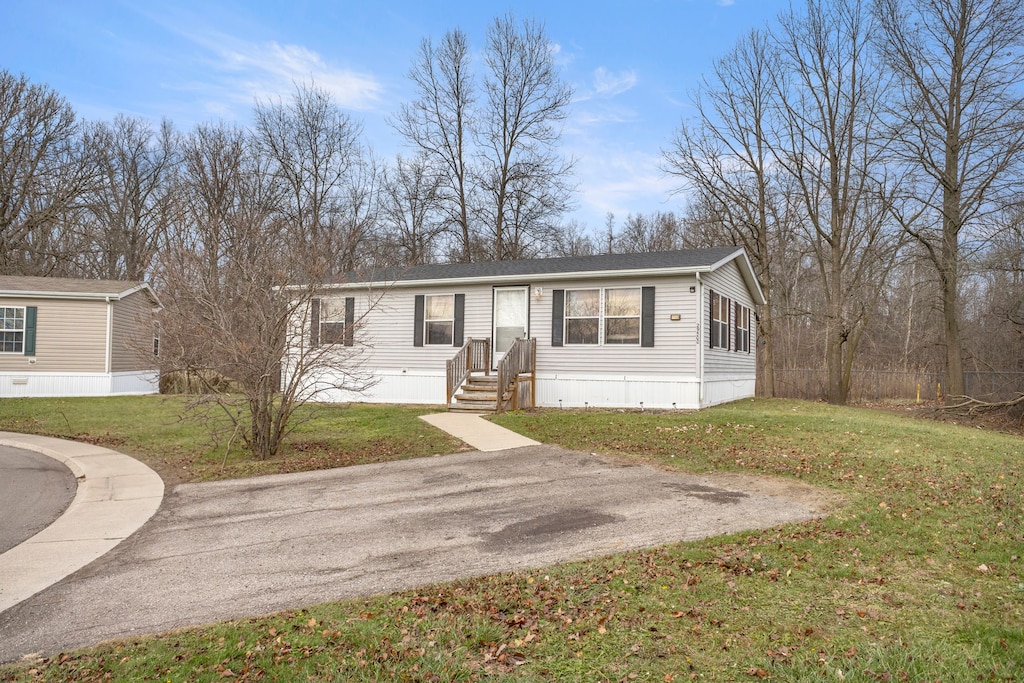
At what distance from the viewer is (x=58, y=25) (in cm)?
1797

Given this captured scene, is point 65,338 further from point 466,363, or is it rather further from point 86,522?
point 86,522

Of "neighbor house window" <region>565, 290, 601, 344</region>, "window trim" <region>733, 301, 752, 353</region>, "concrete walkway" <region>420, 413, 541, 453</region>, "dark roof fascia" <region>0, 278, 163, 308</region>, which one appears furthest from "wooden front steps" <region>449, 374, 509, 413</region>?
"dark roof fascia" <region>0, 278, 163, 308</region>

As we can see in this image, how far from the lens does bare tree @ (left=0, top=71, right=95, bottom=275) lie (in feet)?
86.5

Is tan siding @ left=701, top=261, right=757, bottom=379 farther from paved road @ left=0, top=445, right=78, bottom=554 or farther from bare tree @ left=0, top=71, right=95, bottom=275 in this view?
bare tree @ left=0, top=71, right=95, bottom=275

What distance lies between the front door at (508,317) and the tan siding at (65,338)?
13.5m

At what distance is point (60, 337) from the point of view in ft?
66.1

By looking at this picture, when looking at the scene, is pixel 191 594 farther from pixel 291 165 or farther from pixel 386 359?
pixel 291 165

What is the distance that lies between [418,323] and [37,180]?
21347 mm

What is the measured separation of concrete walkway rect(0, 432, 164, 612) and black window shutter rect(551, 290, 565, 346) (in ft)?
28.9

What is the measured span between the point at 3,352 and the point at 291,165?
538 inches

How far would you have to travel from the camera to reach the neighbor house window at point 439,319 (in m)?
16.2

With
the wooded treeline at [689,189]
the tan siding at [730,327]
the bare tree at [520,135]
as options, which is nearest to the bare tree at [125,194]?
the wooded treeline at [689,189]

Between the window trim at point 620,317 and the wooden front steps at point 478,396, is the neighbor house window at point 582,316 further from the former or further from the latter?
the wooden front steps at point 478,396

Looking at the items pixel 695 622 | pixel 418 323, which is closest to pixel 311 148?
pixel 418 323
